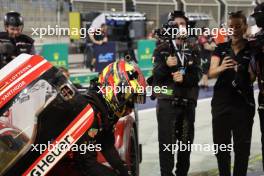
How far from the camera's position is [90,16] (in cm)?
1012

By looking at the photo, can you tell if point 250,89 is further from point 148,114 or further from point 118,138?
point 148,114

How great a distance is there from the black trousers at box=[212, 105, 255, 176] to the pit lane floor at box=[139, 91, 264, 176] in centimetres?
85

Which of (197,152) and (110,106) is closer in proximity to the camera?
(110,106)

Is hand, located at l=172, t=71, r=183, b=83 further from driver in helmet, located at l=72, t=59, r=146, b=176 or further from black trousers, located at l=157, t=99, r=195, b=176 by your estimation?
driver in helmet, located at l=72, t=59, r=146, b=176

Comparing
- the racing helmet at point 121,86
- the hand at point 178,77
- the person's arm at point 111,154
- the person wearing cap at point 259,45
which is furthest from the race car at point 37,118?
the person wearing cap at point 259,45

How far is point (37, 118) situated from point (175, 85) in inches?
81.2

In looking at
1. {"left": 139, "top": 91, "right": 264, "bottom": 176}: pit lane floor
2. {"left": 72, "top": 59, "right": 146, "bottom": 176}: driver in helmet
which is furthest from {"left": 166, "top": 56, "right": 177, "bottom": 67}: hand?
{"left": 139, "top": 91, "right": 264, "bottom": 176}: pit lane floor

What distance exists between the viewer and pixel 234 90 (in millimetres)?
3711

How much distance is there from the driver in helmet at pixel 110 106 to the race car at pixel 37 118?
0.37 ft

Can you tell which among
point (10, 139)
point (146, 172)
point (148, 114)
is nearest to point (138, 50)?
point (148, 114)

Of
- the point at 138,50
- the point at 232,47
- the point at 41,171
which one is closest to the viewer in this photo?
the point at 41,171

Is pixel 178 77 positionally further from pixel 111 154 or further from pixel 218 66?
pixel 111 154

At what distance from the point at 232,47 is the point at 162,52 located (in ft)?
1.96

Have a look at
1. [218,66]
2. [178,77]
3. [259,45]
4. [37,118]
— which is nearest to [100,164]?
[37,118]
